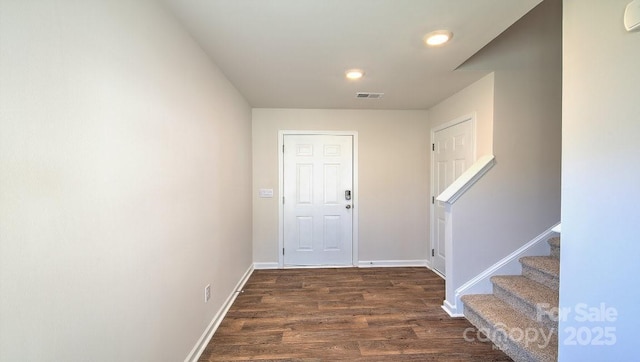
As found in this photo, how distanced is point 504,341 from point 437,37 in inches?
87.4

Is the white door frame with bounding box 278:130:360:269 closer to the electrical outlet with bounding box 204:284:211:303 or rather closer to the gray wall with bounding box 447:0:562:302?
the gray wall with bounding box 447:0:562:302

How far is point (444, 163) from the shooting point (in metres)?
3.13

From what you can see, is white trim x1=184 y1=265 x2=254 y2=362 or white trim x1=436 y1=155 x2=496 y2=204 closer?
white trim x1=184 y1=265 x2=254 y2=362

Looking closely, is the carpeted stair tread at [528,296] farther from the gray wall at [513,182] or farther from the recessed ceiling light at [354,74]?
the recessed ceiling light at [354,74]

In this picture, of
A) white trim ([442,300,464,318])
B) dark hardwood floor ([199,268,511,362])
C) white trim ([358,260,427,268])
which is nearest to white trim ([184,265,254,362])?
dark hardwood floor ([199,268,511,362])

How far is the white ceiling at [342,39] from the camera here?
4.48 feet

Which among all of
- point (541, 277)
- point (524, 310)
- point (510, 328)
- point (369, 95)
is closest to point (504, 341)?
point (510, 328)

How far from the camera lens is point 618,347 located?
1.01 meters

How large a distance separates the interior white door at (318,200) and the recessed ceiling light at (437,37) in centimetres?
186

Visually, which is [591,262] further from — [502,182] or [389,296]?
[389,296]

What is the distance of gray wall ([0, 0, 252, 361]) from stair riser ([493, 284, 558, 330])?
2.49 metres

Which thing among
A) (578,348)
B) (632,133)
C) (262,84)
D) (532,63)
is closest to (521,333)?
(578,348)

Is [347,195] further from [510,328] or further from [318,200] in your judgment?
[510,328]

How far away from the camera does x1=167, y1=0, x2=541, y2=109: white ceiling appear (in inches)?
53.7
